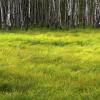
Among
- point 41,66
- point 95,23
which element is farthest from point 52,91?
point 95,23

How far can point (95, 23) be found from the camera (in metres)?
35.8

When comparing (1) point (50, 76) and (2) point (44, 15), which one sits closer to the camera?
(1) point (50, 76)

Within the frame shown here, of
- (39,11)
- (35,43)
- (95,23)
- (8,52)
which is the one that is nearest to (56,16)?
(95,23)

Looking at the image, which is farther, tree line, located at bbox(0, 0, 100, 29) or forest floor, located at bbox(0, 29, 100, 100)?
tree line, located at bbox(0, 0, 100, 29)

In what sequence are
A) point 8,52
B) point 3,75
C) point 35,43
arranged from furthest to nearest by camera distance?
point 35,43, point 8,52, point 3,75

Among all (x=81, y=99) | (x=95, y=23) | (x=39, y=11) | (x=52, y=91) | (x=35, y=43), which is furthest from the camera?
(x=39, y=11)

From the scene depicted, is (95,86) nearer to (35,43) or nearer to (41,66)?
(41,66)

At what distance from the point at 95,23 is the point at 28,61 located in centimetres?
2327

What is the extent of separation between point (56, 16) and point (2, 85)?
2835cm

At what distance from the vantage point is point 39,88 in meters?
8.73

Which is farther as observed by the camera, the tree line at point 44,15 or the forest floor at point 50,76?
the tree line at point 44,15

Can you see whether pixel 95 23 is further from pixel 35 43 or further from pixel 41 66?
pixel 41 66

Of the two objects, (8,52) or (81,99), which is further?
(8,52)

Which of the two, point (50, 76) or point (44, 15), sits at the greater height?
point (50, 76)
